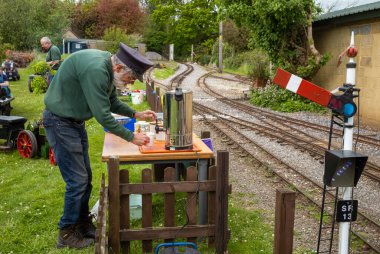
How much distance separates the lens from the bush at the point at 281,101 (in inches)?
648

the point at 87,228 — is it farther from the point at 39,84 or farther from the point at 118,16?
the point at 118,16

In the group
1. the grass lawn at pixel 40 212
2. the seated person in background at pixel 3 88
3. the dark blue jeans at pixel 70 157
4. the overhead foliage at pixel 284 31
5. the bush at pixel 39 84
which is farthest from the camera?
the bush at pixel 39 84

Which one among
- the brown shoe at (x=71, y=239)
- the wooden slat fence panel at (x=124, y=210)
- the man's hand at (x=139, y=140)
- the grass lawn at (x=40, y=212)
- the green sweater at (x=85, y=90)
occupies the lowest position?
the grass lawn at (x=40, y=212)

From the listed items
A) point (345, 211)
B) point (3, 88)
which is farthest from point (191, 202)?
point (3, 88)

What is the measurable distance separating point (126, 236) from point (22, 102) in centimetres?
1167

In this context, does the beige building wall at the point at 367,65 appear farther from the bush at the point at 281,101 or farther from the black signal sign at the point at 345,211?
the black signal sign at the point at 345,211

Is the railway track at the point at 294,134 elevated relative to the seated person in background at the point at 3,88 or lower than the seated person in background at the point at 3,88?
lower

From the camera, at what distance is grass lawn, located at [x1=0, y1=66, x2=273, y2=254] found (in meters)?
4.62

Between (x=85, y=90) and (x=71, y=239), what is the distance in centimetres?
154

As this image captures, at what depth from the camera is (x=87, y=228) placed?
457 cm

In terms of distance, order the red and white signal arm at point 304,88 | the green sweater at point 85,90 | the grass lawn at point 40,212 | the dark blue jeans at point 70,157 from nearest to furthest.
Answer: the red and white signal arm at point 304,88 < the green sweater at point 85,90 < the dark blue jeans at point 70,157 < the grass lawn at point 40,212

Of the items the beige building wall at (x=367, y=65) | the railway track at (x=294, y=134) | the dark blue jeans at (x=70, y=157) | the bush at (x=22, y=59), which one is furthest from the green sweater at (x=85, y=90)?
the bush at (x=22, y=59)

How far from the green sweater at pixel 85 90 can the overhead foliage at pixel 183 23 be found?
59.0 meters

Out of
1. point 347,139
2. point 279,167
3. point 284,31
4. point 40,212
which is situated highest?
point 284,31
